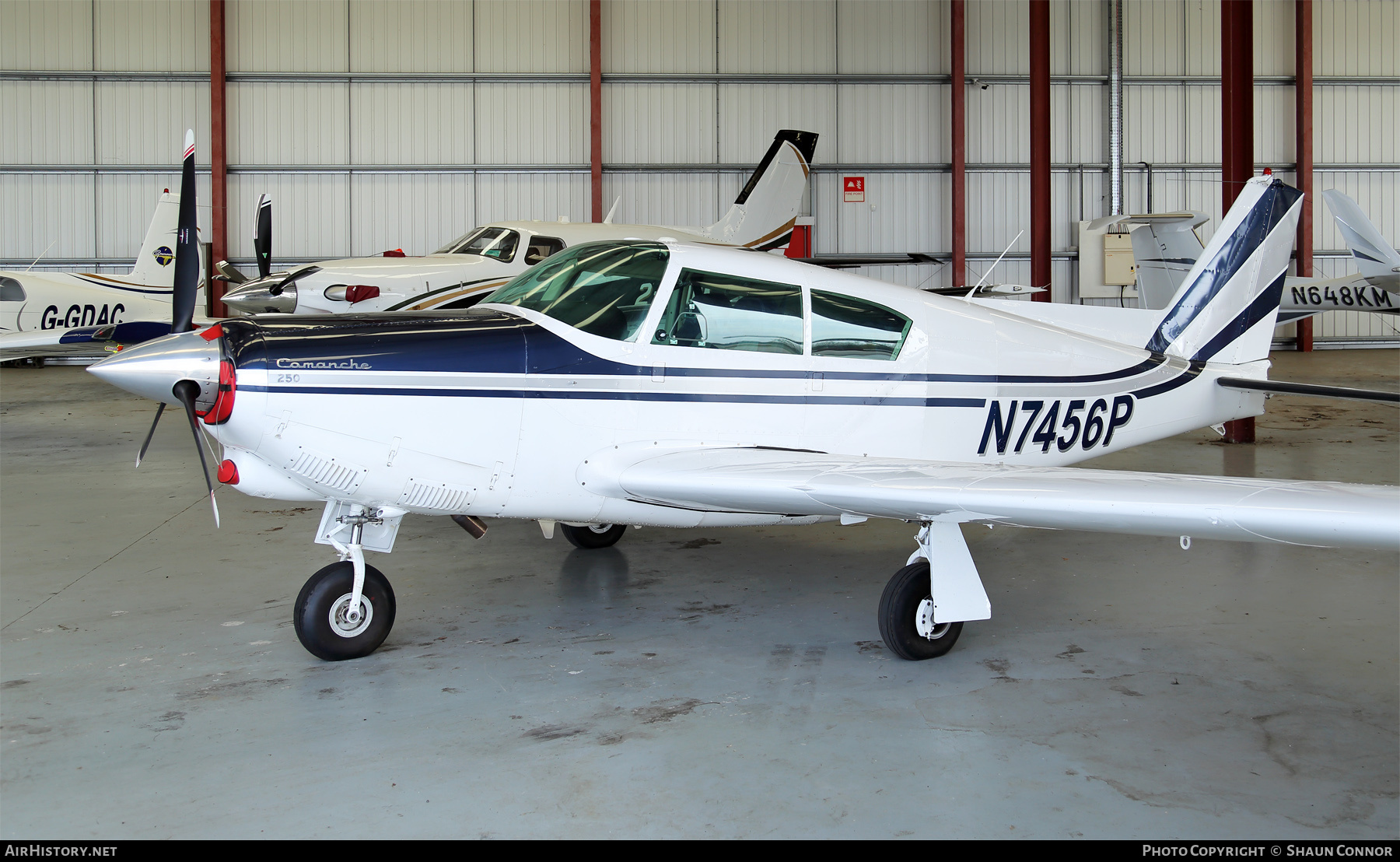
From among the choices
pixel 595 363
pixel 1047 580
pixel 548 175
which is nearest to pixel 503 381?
pixel 595 363

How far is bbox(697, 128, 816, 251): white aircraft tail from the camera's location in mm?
17766

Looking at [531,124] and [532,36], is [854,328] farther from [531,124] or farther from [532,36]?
[532,36]

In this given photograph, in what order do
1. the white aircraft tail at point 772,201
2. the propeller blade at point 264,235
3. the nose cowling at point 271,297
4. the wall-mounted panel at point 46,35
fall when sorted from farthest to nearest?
the wall-mounted panel at point 46,35 < the white aircraft tail at point 772,201 < the propeller blade at point 264,235 < the nose cowling at point 271,297

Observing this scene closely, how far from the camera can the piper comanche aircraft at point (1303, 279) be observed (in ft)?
43.6

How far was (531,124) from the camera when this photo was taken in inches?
868

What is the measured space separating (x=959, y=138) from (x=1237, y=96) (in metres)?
11.1

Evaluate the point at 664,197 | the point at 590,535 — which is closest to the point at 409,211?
the point at 664,197

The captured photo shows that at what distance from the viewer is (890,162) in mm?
22750

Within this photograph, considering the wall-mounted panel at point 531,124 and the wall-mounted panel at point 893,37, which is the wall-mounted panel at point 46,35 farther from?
the wall-mounted panel at point 893,37

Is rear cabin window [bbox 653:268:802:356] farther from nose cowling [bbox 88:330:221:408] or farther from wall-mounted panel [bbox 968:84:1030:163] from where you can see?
wall-mounted panel [bbox 968:84:1030:163]

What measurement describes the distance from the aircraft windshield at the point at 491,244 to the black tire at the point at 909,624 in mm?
8913

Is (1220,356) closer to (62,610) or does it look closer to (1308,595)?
(1308,595)

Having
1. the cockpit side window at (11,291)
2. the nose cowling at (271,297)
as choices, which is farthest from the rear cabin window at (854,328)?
the cockpit side window at (11,291)

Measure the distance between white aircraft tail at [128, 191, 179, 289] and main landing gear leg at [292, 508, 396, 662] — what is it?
53.7ft
